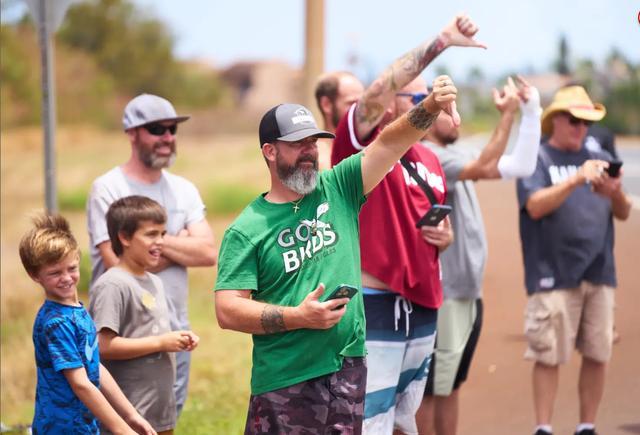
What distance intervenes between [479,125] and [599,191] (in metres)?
40.1

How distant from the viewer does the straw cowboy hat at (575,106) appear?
6.66m

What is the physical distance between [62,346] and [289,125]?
1214mm

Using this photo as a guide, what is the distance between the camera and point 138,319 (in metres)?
4.95

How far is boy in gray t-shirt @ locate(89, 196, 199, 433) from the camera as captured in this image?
485 centimetres

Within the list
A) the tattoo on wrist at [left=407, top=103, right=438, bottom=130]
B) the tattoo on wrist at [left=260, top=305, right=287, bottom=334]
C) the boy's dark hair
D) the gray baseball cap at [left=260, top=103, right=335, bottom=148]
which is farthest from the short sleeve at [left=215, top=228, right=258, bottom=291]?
the boy's dark hair

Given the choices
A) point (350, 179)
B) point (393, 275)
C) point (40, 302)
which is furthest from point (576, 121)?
point (40, 302)

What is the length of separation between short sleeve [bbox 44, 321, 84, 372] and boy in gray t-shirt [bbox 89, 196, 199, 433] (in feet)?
1.76

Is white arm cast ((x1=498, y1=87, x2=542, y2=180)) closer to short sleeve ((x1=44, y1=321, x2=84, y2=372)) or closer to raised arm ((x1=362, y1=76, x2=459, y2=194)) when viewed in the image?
raised arm ((x1=362, y1=76, x2=459, y2=194))

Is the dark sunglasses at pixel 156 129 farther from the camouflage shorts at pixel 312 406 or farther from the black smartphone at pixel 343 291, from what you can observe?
the black smartphone at pixel 343 291

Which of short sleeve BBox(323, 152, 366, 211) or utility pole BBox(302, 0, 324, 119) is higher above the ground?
utility pole BBox(302, 0, 324, 119)

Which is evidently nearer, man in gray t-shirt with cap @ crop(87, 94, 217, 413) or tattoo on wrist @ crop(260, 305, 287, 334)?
tattoo on wrist @ crop(260, 305, 287, 334)

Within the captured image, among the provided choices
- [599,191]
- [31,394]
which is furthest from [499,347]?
[31,394]

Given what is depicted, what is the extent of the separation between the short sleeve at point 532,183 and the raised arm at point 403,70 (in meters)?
2.08

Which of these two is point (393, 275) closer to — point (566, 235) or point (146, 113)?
point (146, 113)
